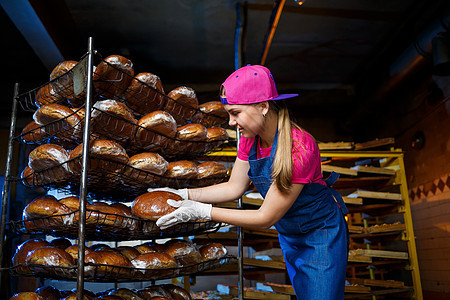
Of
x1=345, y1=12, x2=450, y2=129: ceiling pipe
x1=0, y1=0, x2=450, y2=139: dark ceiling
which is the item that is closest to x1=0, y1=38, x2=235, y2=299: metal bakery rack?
x1=0, y1=0, x2=450, y2=139: dark ceiling

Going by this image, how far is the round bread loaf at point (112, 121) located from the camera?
5.92 feet

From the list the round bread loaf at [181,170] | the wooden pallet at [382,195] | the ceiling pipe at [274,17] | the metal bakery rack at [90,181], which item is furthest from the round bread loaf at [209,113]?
the wooden pallet at [382,195]

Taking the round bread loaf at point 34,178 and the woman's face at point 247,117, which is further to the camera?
the round bread loaf at point 34,178

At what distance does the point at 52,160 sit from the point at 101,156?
26 cm

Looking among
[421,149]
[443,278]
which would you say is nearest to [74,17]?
[421,149]

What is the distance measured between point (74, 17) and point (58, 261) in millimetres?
4197

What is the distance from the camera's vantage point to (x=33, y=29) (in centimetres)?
457

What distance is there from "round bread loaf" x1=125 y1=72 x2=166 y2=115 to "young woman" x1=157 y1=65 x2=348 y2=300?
1.61 ft

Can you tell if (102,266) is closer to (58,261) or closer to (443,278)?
(58,261)

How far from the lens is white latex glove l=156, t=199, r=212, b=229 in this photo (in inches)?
69.7

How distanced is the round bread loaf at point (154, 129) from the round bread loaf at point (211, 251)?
2.17ft

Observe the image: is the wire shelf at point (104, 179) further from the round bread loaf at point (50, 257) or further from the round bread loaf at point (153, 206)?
the round bread loaf at point (50, 257)

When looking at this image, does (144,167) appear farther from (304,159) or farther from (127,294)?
(304,159)

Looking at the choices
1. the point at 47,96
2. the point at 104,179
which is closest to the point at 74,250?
the point at 104,179
